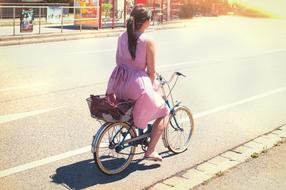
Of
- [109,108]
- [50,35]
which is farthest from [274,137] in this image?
[50,35]

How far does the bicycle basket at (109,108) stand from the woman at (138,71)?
0.47ft

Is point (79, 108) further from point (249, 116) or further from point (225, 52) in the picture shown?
point (225, 52)

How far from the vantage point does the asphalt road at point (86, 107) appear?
18.2 ft

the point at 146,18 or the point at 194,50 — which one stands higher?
the point at 146,18

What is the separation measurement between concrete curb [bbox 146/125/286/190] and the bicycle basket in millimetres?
845

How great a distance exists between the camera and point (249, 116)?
8.38 m

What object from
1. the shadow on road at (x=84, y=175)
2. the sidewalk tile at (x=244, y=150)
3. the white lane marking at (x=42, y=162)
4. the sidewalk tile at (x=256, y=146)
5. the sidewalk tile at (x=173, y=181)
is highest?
the sidewalk tile at (x=256, y=146)

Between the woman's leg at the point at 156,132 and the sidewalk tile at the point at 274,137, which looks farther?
the sidewalk tile at the point at 274,137

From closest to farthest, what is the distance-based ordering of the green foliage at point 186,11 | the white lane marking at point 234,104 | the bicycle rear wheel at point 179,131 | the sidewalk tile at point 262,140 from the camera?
the bicycle rear wheel at point 179,131 < the sidewalk tile at point 262,140 < the white lane marking at point 234,104 < the green foliage at point 186,11

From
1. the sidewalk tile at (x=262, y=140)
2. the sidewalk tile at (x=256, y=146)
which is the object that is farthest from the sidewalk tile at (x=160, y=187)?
the sidewalk tile at (x=262, y=140)

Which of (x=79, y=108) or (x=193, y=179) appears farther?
(x=79, y=108)

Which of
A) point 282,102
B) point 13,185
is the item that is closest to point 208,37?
point 282,102

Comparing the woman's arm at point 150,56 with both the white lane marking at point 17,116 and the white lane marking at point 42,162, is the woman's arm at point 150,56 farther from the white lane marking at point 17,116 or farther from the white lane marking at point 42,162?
the white lane marking at point 17,116

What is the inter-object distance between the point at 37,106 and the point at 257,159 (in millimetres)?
4150
